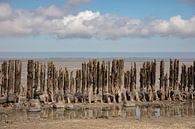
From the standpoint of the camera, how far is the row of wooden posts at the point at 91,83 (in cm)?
2219

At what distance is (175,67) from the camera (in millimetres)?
24828

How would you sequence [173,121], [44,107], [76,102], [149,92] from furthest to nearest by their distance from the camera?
[149,92], [76,102], [44,107], [173,121]

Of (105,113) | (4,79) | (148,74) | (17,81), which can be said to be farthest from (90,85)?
(4,79)

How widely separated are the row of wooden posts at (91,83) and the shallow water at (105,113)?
1745mm

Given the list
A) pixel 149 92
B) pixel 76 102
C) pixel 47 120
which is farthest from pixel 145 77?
pixel 47 120

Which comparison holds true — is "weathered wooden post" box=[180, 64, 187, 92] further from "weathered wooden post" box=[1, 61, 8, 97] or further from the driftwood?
"weathered wooden post" box=[1, 61, 8, 97]

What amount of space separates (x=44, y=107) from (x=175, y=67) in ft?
27.1

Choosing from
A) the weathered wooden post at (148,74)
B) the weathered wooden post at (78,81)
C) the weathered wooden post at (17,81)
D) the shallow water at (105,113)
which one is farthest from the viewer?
the weathered wooden post at (148,74)

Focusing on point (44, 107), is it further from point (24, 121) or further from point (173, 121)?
point (173, 121)

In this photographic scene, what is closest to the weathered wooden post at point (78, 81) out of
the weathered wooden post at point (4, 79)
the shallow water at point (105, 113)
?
the shallow water at point (105, 113)

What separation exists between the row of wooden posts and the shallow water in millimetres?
1745

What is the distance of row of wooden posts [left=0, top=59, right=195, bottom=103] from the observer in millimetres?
22188

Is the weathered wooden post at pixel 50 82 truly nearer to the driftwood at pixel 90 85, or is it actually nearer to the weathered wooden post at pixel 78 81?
the driftwood at pixel 90 85

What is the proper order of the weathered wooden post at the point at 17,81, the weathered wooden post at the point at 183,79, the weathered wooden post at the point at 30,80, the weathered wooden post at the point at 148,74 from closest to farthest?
1. the weathered wooden post at the point at 17,81
2. the weathered wooden post at the point at 30,80
3. the weathered wooden post at the point at 148,74
4. the weathered wooden post at the point at 183,79
